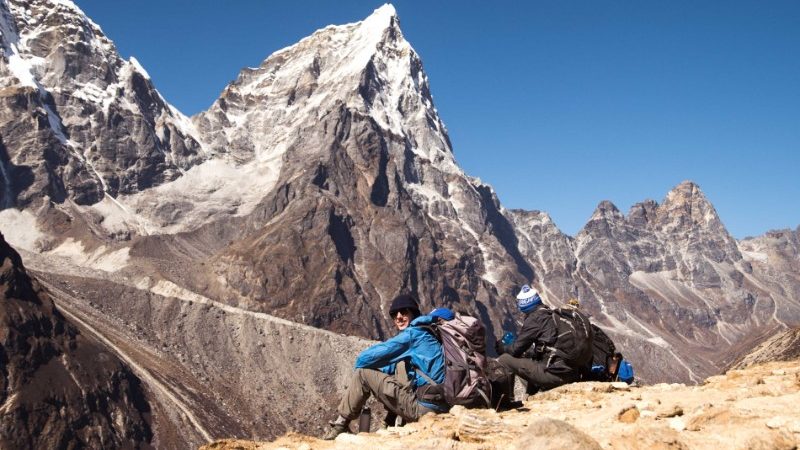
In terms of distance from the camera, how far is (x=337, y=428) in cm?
1172

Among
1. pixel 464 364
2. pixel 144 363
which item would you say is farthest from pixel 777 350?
pixel 144 363

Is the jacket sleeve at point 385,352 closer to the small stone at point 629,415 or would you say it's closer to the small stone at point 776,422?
the small stone at point 629,415

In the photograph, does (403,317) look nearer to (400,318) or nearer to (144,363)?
(400,318)

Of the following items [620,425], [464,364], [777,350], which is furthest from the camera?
[777,350]

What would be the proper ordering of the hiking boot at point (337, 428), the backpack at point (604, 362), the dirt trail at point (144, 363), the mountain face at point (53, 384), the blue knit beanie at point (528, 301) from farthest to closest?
the dirt trail at point (144, 363) → the mountain face at point (53, 384) → the backpack at point (604, 362) → the blue knit beanie at point (528, 301) → the hiking boot at point (337, 428)

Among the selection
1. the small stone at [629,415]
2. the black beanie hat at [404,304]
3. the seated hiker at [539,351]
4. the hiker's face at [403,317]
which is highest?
the black beanie hat at [404,304]

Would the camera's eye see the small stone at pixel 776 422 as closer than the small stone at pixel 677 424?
Yes

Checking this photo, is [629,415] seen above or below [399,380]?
below

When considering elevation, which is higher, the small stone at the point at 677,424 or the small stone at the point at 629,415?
the small stone at the point at 629,415

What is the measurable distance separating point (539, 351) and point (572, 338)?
837mm

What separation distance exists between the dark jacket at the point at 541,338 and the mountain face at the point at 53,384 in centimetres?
12430

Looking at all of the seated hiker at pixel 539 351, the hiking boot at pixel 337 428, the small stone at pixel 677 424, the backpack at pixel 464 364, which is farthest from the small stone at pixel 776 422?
the hiking boot at pixel 337 428

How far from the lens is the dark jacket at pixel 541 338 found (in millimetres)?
15156

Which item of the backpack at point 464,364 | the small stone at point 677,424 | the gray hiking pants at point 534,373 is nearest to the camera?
the small stone at point 677,424
